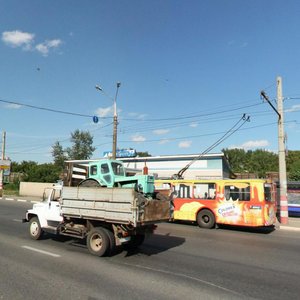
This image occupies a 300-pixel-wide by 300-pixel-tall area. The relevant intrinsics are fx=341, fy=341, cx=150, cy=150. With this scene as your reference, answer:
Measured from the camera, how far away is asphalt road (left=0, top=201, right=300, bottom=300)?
5.84 metres

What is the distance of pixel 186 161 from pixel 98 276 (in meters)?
26.1

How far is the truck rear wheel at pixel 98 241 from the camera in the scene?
851cm

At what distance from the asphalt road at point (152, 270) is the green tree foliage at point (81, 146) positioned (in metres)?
61.5

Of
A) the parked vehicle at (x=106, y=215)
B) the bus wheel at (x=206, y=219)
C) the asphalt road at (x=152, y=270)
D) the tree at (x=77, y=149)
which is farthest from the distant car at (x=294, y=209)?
the tree at (x=77, y=149)

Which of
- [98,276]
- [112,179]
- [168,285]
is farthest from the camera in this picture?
[112,179]

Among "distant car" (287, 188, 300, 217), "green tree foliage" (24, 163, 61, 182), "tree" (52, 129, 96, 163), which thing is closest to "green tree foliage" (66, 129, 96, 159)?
"tree" (52, 129, 96, 163)

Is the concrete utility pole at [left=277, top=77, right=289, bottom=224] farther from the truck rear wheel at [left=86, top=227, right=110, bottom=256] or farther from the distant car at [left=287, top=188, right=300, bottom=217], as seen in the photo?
the truck rear wheel at [left=86, top=227, right=110, bottom=256]

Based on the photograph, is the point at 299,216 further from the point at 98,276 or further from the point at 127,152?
the point at 127,152

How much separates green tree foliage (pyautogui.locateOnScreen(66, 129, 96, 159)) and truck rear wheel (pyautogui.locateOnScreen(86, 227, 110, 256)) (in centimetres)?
6371

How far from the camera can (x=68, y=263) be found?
7.78 m

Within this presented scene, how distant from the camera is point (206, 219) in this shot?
1616 centimetres

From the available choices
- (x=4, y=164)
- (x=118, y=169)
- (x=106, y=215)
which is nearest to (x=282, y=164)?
(x=118, y=169)

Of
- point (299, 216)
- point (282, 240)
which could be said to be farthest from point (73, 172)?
point (299, 216)

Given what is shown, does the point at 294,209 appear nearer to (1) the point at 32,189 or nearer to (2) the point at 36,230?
(2) the point at 36,230
